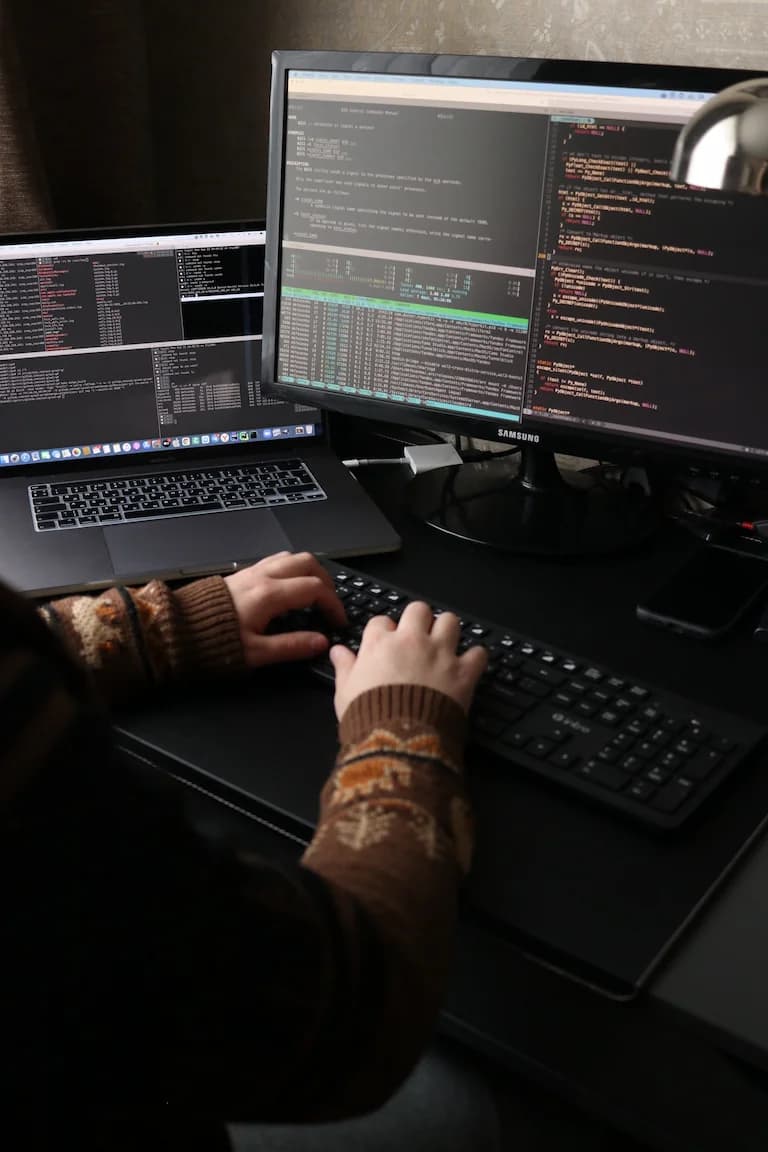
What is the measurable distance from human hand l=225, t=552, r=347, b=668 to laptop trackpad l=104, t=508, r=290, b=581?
0.11 meters

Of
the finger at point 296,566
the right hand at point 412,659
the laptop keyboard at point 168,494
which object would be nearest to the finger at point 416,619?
the right hand at point 412,659

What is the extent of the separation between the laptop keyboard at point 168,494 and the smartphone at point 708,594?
406 mm

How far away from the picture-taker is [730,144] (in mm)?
796

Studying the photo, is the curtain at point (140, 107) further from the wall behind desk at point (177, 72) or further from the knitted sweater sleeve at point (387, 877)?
the knitted sweater sleeve at point (387, 877)

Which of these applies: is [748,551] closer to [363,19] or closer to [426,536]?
[426,536]

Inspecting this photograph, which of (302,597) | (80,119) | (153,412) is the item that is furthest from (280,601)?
(80,119)

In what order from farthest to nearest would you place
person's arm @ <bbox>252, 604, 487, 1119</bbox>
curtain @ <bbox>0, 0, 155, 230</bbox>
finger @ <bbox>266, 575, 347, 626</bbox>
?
curtain @ <bbox>0, 0, 155, 230</bbox>, finger @ <bbox>266, 575, 347, 626</bbox>, person's arm @ <bbox>252, 604, 487, 1119</bbox>

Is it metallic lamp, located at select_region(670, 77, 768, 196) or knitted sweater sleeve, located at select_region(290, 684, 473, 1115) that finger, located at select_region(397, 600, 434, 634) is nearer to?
knitted sweater sleeve, located at select_region(290, 684, 473, 1115)

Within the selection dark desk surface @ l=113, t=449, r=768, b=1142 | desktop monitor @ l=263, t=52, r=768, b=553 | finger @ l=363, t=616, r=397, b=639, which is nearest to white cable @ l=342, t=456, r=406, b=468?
dark desk surface @ l=113, t=449, r=768, b=1142

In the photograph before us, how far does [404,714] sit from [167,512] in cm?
54

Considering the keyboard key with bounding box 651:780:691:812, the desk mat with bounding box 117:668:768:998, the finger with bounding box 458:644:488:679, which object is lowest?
the desk mat with bounding box 117:668:768:998

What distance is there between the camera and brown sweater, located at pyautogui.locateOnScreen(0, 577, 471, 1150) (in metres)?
0.53

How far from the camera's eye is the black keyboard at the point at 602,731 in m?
0.82

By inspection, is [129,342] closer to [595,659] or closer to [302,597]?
[302,597]
